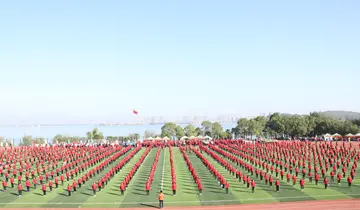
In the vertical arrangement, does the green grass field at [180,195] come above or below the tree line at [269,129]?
below

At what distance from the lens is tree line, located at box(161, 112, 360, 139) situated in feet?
270

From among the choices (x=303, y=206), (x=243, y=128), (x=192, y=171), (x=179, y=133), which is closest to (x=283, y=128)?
(x=243, y=128)

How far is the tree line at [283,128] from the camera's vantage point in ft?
270

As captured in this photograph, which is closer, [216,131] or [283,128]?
[283,128]

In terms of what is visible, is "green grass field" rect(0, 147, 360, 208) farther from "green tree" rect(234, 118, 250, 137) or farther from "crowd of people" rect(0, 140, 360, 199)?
"green tree" rect(234, 118, 250, 137)

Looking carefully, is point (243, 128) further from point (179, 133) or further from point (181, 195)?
point (181, 195)

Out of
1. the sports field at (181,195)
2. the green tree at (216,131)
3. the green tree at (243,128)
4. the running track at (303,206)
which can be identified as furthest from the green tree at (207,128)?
the running track at (303,206)

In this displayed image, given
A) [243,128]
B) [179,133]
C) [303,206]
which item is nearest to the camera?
[303,206]

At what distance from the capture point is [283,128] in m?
85.4

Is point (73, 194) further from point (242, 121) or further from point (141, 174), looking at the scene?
point (242, 121)

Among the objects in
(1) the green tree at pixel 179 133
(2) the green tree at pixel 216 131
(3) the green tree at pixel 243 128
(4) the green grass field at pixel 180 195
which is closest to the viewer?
(4) the green grass field at pixel 180 195

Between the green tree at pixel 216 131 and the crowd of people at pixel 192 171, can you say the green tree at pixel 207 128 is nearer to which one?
the green tree at pixel 216 131

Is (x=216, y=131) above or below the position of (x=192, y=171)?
above

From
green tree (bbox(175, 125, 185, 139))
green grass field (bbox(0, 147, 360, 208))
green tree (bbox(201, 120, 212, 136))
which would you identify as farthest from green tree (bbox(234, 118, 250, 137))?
green grass field (bbox(0, 147, 360, 208))
